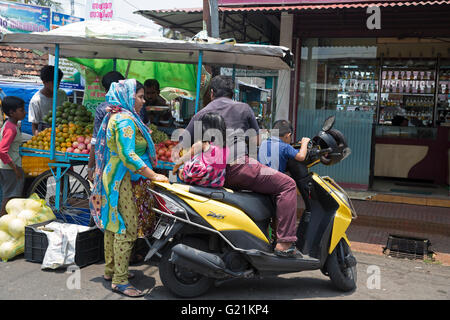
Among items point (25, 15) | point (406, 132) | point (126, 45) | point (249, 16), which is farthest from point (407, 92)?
point (25, 15)

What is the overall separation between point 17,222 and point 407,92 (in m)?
8.53

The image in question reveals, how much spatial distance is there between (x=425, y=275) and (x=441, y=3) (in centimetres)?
350

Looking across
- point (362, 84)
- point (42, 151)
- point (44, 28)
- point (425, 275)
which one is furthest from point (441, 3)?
point (44, 28)

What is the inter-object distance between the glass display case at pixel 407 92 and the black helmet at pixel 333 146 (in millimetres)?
6576

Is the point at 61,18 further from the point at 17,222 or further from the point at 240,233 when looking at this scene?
the point at 240,233

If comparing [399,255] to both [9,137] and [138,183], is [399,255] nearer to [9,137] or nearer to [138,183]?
[138,183]

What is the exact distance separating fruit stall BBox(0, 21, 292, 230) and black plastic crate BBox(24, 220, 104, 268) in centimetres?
88

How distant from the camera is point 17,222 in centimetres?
461

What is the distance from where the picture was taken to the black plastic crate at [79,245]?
173 inches

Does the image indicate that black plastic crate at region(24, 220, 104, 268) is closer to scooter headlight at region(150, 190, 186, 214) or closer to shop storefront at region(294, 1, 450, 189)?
scooter headlight at region(150, 190, 186, 214)

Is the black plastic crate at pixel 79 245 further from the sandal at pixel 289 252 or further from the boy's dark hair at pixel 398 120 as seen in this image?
the boy's dark hair at pixel 398 120

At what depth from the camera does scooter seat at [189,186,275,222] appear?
362 cm

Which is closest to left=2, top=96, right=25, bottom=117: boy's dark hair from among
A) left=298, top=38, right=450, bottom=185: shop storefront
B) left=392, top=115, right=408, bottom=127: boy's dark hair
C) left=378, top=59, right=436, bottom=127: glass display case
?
left=298, top=38, right=450, bottom=185: shop storefront

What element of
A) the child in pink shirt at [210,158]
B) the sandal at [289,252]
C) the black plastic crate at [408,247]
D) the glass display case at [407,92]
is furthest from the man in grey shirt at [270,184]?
the glass display case at [407,92]
